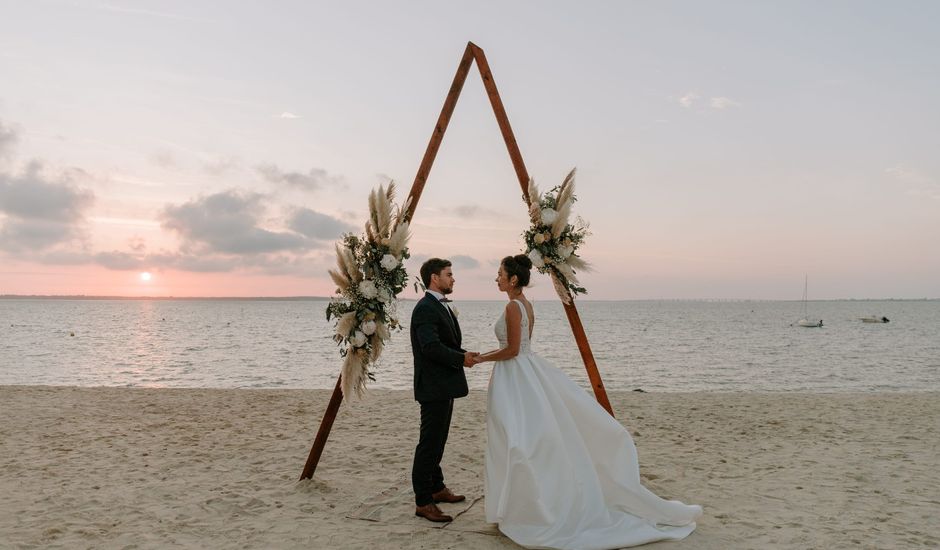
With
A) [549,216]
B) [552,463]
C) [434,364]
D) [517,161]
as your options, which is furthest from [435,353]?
[517,161]

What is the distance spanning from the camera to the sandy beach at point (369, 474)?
5500 mm

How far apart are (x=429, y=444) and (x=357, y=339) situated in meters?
1.40

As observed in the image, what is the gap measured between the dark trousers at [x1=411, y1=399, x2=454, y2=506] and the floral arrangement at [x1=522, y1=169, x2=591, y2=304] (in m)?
1.69

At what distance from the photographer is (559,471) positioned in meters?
5.18

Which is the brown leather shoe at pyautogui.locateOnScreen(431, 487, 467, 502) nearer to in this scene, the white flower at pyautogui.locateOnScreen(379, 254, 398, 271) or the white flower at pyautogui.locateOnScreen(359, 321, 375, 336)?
the white flower at pyautogui.locateOnScreen(359, 321, 375, 336)

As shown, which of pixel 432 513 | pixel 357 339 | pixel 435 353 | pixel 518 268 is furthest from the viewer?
pixel 357 339

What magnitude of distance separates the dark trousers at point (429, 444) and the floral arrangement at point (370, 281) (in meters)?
1.11

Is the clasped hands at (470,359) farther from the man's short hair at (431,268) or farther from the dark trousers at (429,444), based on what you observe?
the man's short hair at (431,268)

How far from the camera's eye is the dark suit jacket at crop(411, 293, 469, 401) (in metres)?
5.37

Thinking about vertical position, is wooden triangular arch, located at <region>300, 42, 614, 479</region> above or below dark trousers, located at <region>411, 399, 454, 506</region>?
above

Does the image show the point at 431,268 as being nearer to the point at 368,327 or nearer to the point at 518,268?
the point at 518,268

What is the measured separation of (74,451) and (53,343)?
42.5 metres

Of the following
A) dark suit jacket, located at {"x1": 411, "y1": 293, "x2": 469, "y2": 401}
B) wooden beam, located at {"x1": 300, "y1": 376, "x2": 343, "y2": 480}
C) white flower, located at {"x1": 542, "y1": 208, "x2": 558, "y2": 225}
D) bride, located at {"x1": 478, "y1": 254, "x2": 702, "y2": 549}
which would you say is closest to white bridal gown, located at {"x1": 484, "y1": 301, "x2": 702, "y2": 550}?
bride, located at {"x1": 478, "y1": 254, "x2": 702, "y2": 549}

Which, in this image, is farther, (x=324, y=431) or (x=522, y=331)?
(x=324, y=431)
